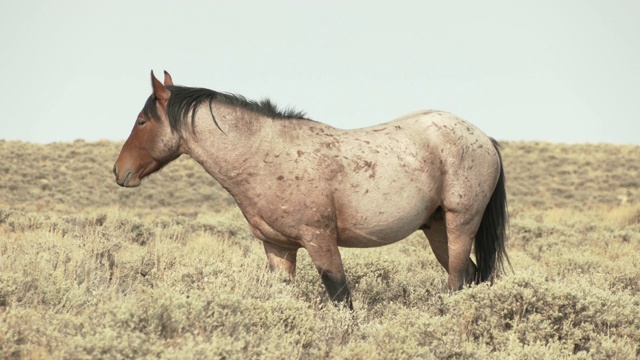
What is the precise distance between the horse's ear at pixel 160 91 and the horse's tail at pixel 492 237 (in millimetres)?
3402

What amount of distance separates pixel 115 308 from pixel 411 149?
320 centimetres

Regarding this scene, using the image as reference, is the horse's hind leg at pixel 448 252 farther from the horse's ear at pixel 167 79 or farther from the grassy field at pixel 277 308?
the horse's ear at pixel 167 79

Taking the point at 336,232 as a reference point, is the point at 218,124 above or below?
above

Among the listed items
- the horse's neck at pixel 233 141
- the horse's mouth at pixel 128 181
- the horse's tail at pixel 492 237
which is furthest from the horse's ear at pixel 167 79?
the horse's tail at pixel 492 237

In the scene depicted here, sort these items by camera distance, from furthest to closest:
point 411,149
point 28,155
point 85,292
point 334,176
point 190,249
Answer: point 28,155 → point 190,249 → point 411,149 → point 334,176 → point 85,292

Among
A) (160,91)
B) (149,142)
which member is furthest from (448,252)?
(160,91)

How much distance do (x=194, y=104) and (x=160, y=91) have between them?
32 cm

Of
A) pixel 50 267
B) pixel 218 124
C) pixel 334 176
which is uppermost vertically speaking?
pixel 218 124

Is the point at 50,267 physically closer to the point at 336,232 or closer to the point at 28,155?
the point at 336,232

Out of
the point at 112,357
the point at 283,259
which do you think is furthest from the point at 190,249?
the point at 112,357

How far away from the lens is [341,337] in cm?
515

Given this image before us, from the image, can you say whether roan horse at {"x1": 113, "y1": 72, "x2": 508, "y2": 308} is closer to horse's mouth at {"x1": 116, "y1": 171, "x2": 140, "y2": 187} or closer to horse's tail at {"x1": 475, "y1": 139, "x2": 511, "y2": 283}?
horse's mouth at {"x1": 116, "y1": 171, "x2": 140, "y2": 187}

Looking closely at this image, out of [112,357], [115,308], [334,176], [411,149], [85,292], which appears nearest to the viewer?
[112,357]

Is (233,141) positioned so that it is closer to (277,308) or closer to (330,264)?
(330,264)
